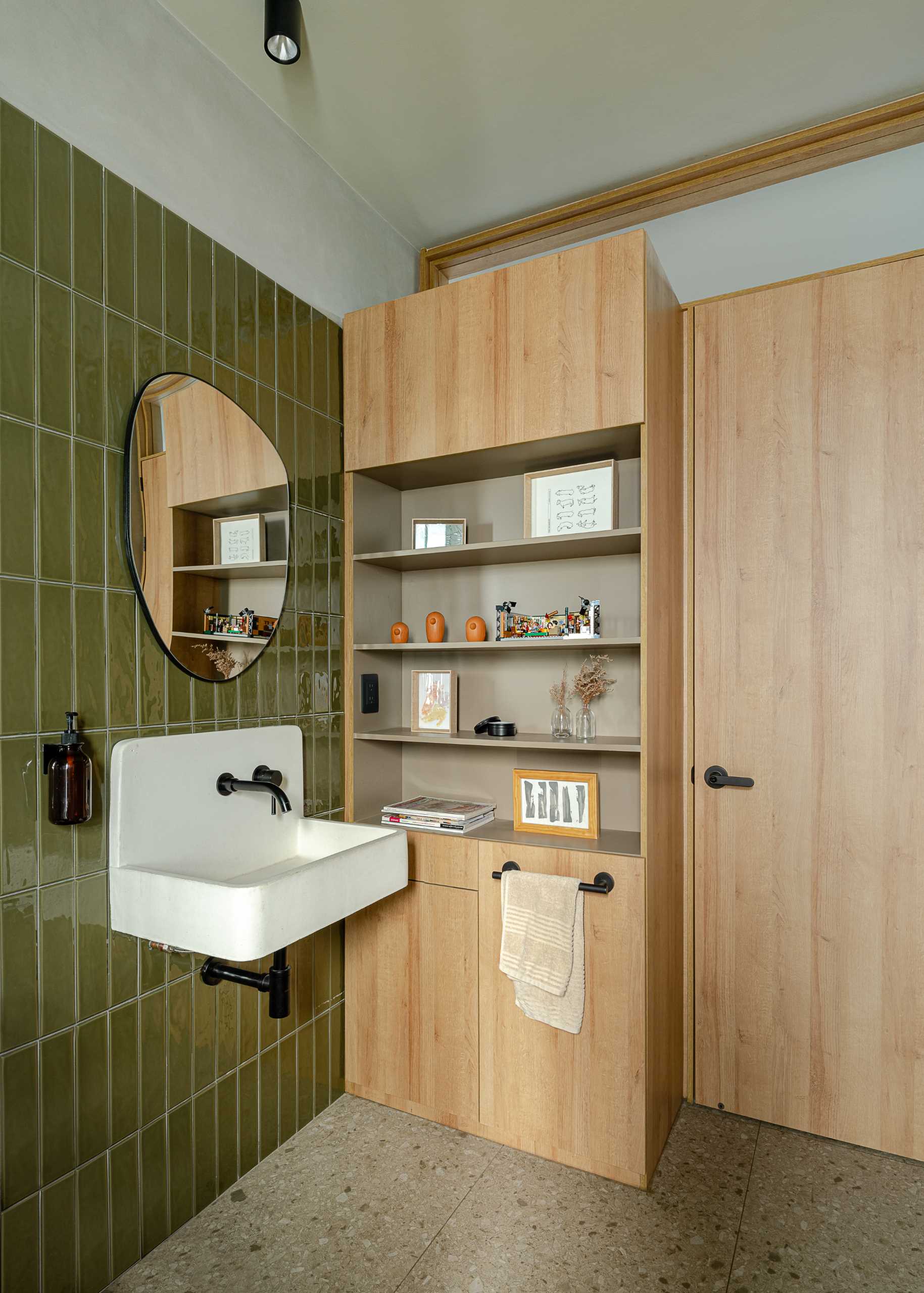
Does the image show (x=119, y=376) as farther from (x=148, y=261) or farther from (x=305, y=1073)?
(x=305, y=1073)

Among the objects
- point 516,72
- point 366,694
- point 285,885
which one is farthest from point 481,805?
point 516,72

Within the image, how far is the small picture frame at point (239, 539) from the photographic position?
1.92m

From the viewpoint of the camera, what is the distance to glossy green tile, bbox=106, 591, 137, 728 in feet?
5.41

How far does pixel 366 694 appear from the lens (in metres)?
2.46

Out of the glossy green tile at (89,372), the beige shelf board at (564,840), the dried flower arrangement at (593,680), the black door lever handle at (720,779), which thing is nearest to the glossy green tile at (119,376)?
the glossy green tile at (89,372)

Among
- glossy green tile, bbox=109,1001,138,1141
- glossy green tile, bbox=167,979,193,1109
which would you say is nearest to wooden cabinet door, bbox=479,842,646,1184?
glossy green tile, bbox=167,979,193,1109

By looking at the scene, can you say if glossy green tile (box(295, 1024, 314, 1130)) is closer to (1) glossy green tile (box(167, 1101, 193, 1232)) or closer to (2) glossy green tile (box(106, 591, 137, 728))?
(1) glossy green tile (box(167, 1101, 193, 1232))

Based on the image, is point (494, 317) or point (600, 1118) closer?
point (600, 1118)

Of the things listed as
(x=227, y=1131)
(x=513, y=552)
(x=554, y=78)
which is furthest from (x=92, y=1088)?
(x=554, y=78)

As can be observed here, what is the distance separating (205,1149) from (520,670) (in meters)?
1.53

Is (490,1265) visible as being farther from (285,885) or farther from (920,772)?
(920,772)

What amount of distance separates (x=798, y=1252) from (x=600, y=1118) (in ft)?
1.63

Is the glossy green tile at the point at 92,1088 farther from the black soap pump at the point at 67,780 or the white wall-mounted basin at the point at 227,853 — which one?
the black soap pump at the point at 67,780

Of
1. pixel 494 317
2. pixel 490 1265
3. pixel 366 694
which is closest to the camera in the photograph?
pixel 490 1265
